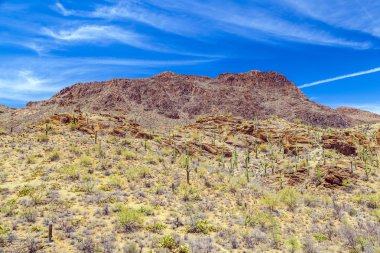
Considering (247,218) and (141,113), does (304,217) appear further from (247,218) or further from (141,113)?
(141,113)

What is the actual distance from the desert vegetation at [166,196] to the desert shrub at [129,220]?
0.06m

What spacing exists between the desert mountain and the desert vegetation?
5364 cm

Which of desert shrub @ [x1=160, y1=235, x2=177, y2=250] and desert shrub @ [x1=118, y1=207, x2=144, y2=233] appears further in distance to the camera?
desert shrub @ [x1=118, y1=207, x2=144, y2=233]

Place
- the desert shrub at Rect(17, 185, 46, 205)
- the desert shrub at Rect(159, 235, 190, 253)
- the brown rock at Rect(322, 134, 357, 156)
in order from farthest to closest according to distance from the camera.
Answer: the brown rock at Rect(322, 134, 357, 156) → the desert shrub at Rect(17, 185, 46, 205) → the desert shrub at Rect(159, 235, 190, 253)

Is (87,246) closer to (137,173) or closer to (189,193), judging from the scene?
(189,193)

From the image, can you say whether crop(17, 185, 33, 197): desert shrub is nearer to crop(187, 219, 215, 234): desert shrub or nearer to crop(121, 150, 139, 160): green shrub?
crop(187, 219, 215, 234): desert shrub

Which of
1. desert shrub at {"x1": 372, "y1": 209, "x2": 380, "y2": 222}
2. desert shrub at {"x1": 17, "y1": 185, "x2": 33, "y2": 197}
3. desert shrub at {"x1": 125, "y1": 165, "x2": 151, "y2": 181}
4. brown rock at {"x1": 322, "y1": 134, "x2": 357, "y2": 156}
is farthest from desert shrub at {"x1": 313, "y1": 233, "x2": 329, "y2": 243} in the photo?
brown rock at {"x1": 322, "y1": 134, "x2": 357, "y2": 156}

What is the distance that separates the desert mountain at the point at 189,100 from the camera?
310ft

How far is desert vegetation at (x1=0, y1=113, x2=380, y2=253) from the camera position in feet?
44.2

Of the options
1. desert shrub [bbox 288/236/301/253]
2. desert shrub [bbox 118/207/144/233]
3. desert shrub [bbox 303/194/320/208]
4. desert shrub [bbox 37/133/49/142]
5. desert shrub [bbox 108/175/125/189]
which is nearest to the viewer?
desert shrub [bbox 288/236/301/253]

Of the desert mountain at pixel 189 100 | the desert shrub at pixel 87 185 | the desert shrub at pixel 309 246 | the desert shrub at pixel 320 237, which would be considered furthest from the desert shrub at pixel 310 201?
the desert mountain at pixel 189 100

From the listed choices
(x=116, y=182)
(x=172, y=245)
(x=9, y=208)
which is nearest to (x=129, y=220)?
(x=172, y=245)

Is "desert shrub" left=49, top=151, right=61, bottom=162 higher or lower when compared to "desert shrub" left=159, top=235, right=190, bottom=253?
higher

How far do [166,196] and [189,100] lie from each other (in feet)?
297
